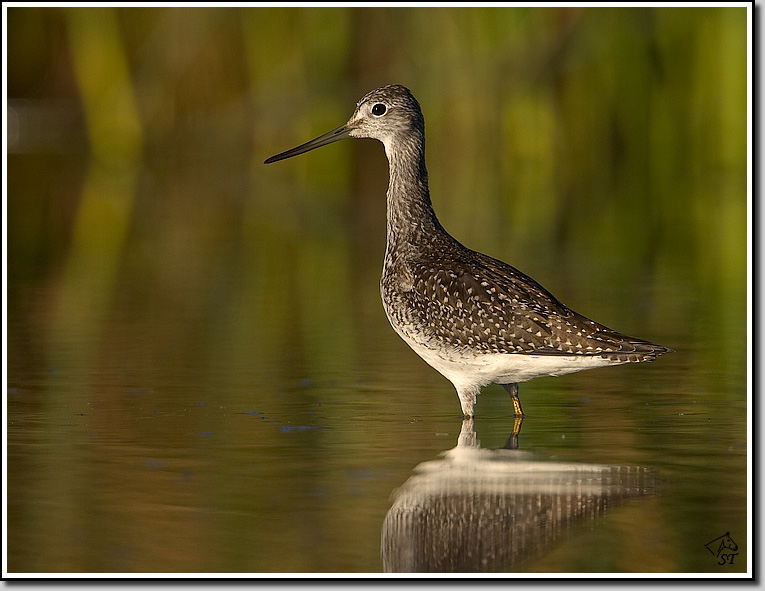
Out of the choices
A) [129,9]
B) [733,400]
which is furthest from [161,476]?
[129,9]

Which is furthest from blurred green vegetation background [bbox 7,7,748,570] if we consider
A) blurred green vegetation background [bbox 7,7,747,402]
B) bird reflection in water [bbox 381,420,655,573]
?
bird reflection in water [bbox 381,420,655,573]

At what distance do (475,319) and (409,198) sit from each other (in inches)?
61.4

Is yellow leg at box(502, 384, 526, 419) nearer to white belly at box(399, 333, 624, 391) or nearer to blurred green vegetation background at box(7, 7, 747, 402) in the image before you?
white belly at box(399, 333, 624, 391)

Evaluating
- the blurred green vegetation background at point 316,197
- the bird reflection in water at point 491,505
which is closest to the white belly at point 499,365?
the blurred green vegetation background at point 316,197

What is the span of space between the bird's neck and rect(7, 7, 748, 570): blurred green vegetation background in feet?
3.62

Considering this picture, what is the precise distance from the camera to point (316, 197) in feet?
83.2

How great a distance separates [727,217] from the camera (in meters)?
21.5

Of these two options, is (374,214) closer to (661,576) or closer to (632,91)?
(632,91)

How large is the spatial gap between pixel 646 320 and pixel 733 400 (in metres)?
3.24

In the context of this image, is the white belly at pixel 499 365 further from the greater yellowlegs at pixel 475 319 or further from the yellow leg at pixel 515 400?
the yellow leg at pixel 515 400

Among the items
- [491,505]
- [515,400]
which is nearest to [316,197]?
[515,400]

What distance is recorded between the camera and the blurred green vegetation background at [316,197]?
428 inches

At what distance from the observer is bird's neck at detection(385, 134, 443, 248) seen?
412 inches

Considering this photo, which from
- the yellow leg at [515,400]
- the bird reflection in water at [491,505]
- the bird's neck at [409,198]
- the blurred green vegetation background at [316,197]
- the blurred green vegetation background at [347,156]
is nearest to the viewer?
the bird reflection in water at [491,505]
